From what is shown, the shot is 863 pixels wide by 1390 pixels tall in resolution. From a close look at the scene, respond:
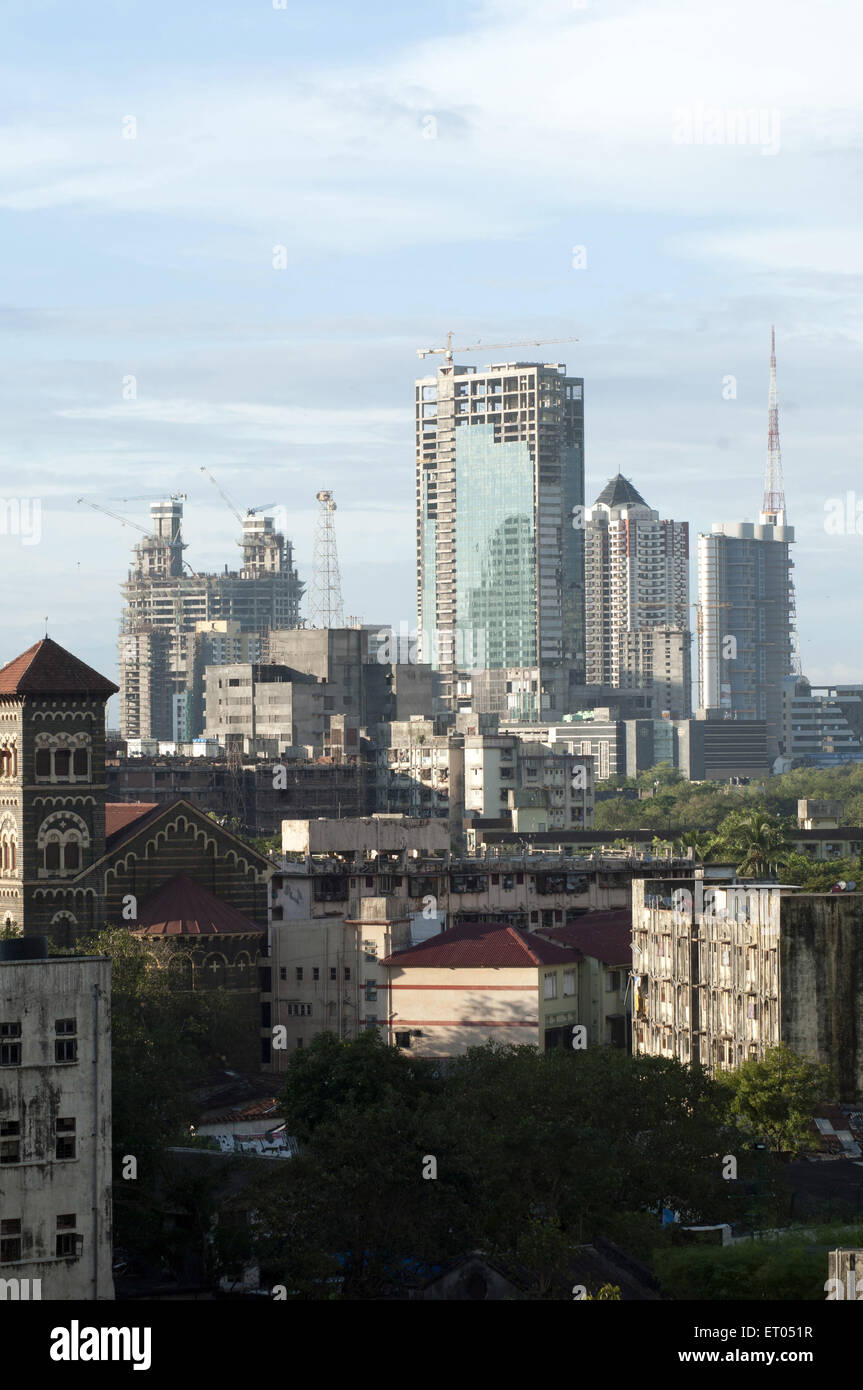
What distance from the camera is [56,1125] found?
70.2 m

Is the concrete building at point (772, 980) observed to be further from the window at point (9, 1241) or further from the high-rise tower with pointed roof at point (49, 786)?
the high-rise tower with pointed roof at point (49, 786)

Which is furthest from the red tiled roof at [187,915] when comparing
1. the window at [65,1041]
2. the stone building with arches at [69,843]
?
the window at [65,1041]

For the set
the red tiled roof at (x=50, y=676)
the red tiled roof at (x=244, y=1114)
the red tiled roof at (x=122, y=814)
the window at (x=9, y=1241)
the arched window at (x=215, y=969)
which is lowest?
the red tiled roof at (x=244, y=1114)

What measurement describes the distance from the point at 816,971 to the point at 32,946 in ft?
123

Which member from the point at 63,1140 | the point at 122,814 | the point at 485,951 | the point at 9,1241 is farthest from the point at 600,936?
the point at 9,1241

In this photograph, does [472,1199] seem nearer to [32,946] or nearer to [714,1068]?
[32,946]

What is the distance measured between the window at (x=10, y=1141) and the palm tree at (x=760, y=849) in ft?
332

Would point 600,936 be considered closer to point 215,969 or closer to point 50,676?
point 215,969

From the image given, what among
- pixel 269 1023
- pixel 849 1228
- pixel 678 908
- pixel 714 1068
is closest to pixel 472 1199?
pixel 849 1228

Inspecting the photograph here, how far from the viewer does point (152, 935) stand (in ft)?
412

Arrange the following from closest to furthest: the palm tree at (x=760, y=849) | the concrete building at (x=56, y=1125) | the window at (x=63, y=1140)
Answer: the concrete building at (x=56, y=1125) < the window at (x=63, y=1140) < the palm tree at (x=760, y=849)

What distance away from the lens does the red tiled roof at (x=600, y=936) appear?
12588 cm
